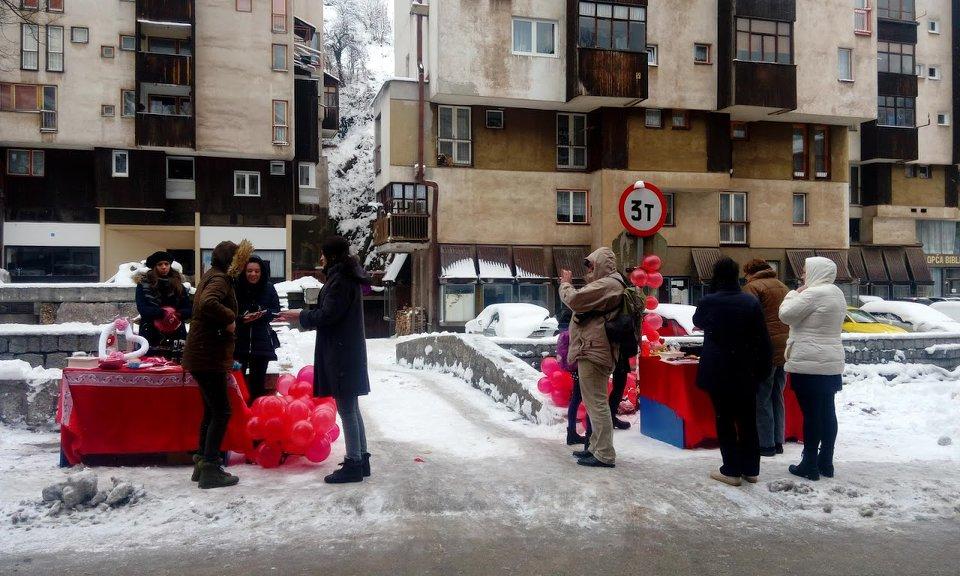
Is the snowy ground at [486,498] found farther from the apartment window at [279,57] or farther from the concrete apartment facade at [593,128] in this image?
the apartment window at [279,57]

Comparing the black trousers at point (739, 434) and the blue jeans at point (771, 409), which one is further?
the blue jeans at point (771, 409)

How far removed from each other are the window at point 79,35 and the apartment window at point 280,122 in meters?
7.61

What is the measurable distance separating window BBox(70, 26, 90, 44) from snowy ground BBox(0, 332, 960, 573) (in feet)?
94.3

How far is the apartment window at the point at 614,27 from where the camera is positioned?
28844mm

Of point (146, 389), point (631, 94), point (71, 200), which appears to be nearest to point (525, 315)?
point (631, 94)

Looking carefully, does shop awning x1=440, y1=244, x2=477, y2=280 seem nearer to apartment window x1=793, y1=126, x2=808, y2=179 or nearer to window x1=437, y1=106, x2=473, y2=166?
window x1=437, y1=106, x2=473, y2=166

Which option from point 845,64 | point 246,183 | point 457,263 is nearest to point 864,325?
point 457,263

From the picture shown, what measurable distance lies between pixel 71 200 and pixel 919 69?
41.6 metres

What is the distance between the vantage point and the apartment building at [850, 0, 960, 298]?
38.7 m

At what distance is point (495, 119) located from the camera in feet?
98.8

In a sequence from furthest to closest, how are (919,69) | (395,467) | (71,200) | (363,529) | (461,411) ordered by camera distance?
(919,69), (71,200), (461,411), (395,467), (363,529)

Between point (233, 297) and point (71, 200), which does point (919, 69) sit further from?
point (233, 297)

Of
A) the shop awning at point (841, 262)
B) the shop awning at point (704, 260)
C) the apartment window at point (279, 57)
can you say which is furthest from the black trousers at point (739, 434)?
the apartment window at point (279, 57)

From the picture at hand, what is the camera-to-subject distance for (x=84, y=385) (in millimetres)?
6410
